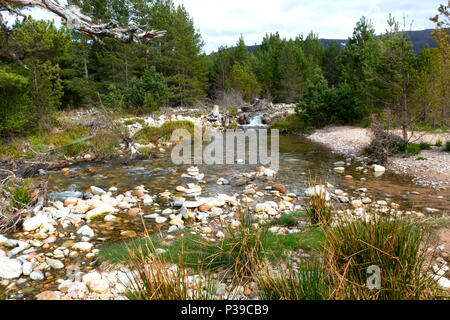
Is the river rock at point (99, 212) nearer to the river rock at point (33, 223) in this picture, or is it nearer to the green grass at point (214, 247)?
the river rock at point (33, 223)

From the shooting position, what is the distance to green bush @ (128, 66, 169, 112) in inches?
713

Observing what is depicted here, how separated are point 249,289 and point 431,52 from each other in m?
17.4

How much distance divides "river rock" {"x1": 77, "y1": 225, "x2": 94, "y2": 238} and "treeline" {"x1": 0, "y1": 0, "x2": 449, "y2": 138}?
10.3ft

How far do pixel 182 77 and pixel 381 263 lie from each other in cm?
3110

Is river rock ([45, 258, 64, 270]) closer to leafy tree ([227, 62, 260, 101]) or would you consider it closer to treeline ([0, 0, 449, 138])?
treeline ([0, 0, 449, 138])

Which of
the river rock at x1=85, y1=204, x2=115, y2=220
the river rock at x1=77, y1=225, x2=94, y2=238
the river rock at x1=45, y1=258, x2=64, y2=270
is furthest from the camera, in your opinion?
the river rock at x1=85, y1=204, x2=115, y2=220

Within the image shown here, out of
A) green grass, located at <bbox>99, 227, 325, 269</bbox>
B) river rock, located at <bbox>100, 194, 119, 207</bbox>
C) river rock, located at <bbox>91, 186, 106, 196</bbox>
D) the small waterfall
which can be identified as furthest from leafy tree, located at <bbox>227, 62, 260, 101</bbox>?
green grass, located at <bbox>99, 227, 325, 269</bbox>

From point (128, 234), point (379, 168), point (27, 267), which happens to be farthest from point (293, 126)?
point (27, 267)

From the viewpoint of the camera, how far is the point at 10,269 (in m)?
3.03

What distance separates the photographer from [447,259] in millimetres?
2941

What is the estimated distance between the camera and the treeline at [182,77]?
929cm

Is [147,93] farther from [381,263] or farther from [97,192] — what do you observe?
[381,263]

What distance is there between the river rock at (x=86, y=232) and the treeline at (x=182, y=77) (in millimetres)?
3132

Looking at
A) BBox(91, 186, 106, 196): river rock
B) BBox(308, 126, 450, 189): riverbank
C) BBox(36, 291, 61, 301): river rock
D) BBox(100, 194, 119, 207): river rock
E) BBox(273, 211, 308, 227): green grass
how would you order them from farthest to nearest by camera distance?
1. BBox(308, 126, 450, 189): riverbank
2. BBox(91, 186, 106, 196): river rock
3. BBox(100, 194, 119, 207): river rock
4. BBox(273, 211, 308, 227): green grass
5. BBox(36, 291, 61, 301): river rock
